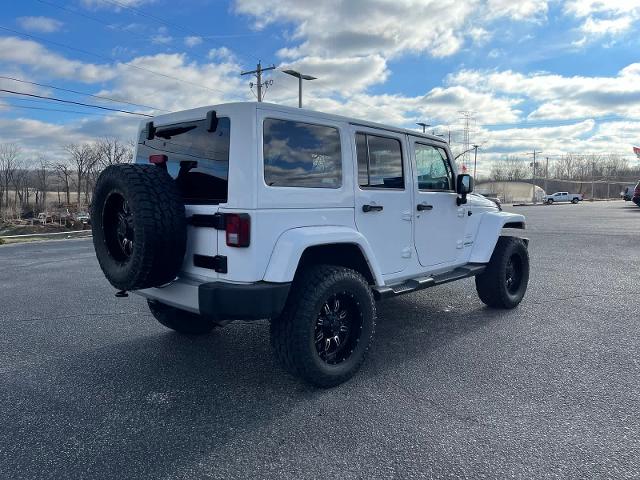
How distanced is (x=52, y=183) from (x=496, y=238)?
46.7 meters

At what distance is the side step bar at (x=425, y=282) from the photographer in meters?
3.83

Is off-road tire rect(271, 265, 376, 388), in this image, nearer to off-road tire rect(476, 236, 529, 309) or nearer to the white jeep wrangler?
the white jeep wrangler

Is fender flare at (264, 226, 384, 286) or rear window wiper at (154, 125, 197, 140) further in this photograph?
rear window wiper at (154, 125, 197, 140)

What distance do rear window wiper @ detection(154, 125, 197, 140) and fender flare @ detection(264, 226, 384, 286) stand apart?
1190mm

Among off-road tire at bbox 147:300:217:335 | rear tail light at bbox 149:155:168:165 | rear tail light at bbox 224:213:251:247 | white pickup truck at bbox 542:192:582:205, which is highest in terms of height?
white pickup truck at bbox 542:192:582:205

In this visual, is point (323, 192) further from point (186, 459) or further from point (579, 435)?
point (579, 435)

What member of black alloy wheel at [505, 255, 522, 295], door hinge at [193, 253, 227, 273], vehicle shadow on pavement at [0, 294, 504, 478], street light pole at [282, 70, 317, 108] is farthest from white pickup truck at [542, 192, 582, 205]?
door hinge at [193, 253, 227, 273]

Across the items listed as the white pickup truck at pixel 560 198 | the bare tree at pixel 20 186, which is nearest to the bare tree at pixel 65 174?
the bare tree at pixel 20 186

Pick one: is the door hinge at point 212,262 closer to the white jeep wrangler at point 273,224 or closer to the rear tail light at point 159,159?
the white jeep wrangler at point 273,224

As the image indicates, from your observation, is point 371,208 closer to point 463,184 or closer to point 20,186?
point 463,184

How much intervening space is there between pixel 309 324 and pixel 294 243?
58 centimetres

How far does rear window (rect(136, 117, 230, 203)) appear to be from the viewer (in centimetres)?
316

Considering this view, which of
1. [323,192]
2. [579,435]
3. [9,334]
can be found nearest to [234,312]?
[323,192]

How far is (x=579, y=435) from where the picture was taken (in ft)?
8.80
